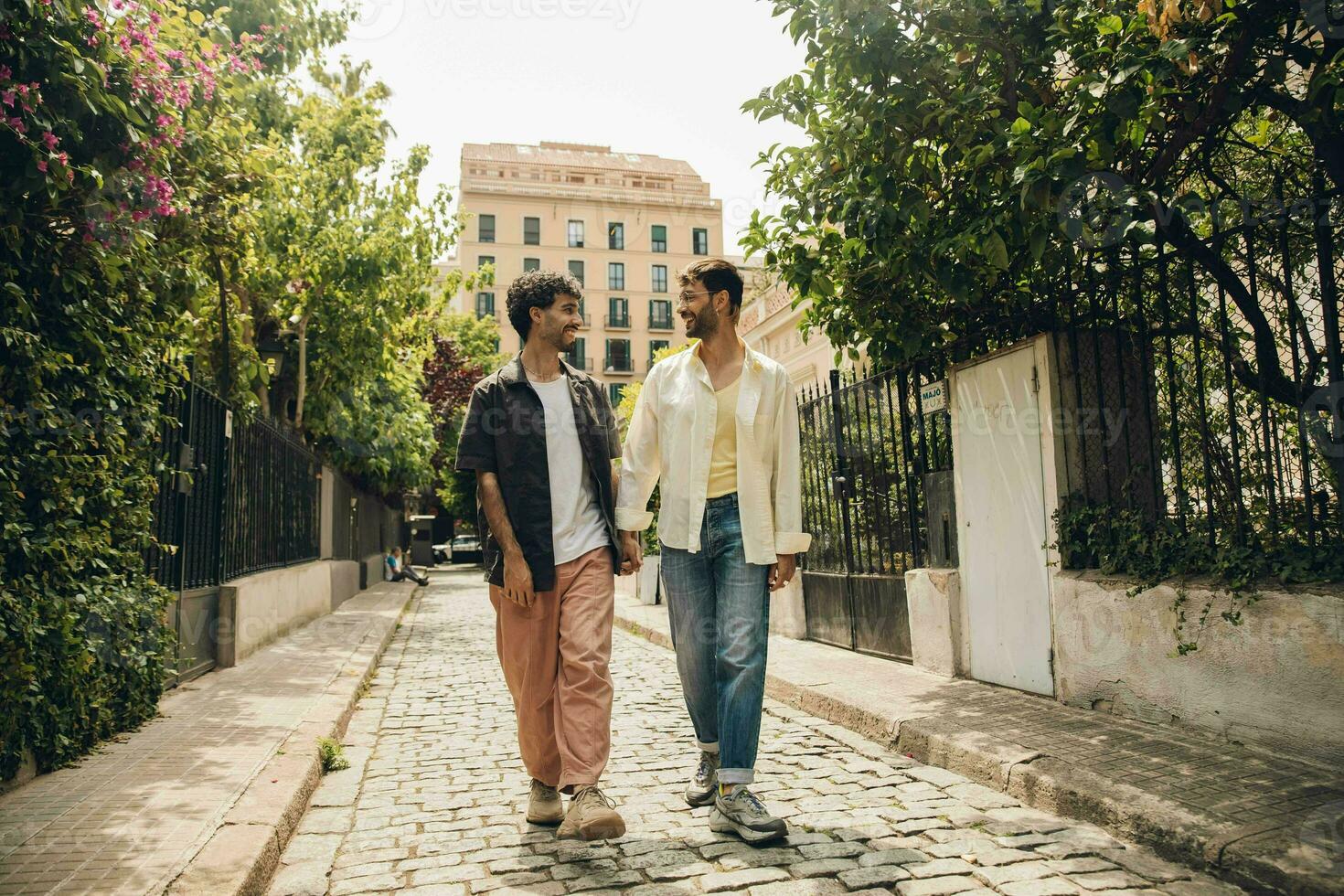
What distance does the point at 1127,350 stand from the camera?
5.76 metres

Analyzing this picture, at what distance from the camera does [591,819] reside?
3.54 meters

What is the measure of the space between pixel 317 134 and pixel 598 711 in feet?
49.0

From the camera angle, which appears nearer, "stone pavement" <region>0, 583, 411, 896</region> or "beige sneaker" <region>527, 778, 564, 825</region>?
"stone pavement" <region>0, 583, 411, 896</region>

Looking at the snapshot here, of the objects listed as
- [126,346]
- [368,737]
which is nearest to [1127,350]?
[368,737]

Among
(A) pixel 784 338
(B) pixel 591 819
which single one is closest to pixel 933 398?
(B) pixel 591 819

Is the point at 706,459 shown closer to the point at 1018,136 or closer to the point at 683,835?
the point at 683,835

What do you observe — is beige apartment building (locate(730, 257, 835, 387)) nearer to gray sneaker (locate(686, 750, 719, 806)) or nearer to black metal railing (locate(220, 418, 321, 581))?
black metal railing (locate(220, 418, 321, 581))

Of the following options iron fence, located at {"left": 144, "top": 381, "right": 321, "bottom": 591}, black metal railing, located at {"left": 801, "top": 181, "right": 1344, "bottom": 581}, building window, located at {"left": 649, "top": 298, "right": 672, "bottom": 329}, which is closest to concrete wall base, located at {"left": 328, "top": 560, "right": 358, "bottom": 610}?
iron fence, located at {"left": 144, "top": 381, "right": 321, "bottom": 591}

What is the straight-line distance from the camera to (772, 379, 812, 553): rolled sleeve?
12.6 ft

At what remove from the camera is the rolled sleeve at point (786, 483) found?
3.85m

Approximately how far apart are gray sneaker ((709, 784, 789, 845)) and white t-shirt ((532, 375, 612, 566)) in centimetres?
108

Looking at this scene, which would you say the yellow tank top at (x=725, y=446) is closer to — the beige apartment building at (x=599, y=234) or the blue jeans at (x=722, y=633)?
the blue jeans at (x=722, y=633)

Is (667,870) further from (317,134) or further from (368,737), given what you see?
(317,134)

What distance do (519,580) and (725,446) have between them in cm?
94
